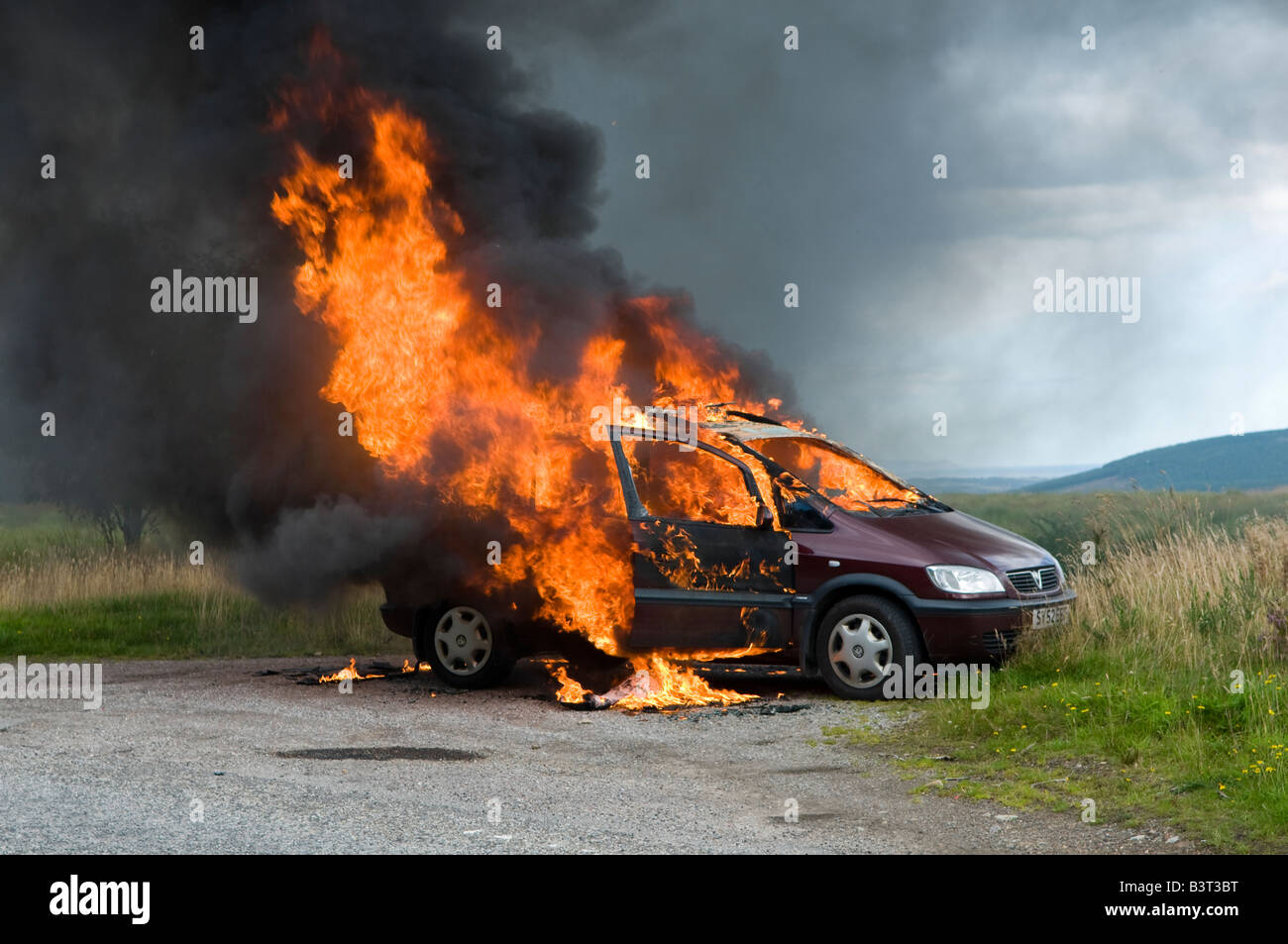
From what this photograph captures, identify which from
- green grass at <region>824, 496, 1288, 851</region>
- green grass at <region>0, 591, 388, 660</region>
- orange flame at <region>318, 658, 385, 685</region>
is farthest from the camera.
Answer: green grass at <region>0, 591, 388, 660</region>

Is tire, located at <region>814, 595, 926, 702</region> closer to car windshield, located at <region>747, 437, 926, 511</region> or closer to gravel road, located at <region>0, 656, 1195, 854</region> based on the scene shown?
gravel road, located at <region>0, 656, 1195, 854</region>

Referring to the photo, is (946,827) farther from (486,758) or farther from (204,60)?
(204,60)

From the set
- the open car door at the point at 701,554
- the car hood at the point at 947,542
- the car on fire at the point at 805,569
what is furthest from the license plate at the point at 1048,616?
the open car door at the point at 701,554

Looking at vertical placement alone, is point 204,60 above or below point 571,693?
above

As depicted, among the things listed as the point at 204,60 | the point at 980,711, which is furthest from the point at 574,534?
the point at 204,60

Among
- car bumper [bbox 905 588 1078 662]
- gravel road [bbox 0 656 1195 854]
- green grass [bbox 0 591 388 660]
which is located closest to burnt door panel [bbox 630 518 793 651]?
gravel road [bbox 0 656 1195 854]

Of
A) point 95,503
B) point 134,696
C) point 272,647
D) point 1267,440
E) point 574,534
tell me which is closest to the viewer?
point 574,534

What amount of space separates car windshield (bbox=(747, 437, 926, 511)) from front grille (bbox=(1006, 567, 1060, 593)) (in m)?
1.14

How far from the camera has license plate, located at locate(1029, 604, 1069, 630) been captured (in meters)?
10.2

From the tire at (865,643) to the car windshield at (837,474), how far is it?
2.86 feet

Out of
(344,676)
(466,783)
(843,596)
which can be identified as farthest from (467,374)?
(466,783)

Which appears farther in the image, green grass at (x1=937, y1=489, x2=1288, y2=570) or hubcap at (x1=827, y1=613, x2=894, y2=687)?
green grass at (x1=937, y1=489, x2=1288, y2=570)

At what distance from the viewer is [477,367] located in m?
11.7

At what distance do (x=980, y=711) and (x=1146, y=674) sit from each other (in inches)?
54.5
